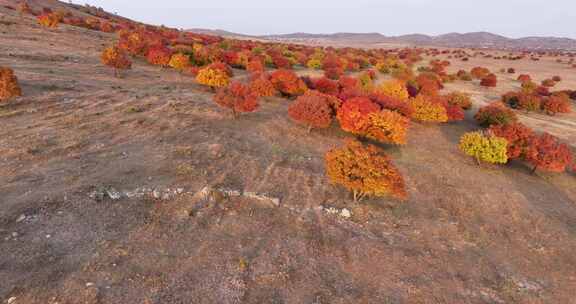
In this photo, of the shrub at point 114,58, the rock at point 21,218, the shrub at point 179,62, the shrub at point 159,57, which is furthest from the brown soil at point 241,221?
the shrub at point 159,57

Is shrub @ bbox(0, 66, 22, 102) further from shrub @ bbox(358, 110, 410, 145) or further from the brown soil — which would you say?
shrub @ bbox(358, 110, 410, 145)

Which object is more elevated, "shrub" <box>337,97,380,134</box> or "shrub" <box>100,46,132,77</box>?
"shrub" <box>100,46,132,77</box>

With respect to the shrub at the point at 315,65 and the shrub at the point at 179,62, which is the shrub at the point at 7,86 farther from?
the shrub at the point at 315,65

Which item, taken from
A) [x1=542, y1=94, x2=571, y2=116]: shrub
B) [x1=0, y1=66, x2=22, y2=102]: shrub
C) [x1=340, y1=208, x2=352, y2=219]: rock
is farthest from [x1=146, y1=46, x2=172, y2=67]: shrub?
[x1=542, y1=94, x2=571, y2=116]: shrub

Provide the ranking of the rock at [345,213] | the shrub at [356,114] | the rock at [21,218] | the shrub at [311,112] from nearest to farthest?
the rock at [21,218] → the rock at [345,213] → the shrub at [356,114] → the shrub at [311,112]

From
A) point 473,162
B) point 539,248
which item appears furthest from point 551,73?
point 539,248

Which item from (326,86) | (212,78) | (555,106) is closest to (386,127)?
(326,86)
